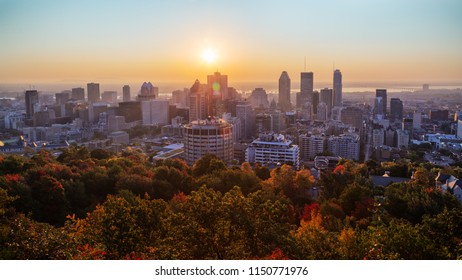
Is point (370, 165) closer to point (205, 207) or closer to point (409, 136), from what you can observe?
point (409, 136)

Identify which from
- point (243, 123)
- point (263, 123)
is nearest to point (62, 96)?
point (243, 123)

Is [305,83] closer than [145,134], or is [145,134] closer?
[305,83]

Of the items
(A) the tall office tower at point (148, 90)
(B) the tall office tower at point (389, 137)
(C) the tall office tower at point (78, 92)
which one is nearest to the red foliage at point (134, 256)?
(A) the tall office tower at point (148, 90)

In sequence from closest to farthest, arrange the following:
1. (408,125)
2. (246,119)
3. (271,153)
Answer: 1. (271,153)
2. (408,125)
3. (246,119)

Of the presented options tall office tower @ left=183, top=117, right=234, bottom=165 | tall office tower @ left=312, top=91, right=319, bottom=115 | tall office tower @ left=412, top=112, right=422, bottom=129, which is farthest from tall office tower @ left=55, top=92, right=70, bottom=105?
tall office tower @ left=412, top=112, right=422, bottom=129

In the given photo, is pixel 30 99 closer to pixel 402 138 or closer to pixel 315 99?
pixel 315 99

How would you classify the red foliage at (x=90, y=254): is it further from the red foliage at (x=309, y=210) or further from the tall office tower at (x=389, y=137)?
the tall office tower at (x=389, y=137)

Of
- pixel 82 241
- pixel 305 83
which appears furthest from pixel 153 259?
pixel 305 83
